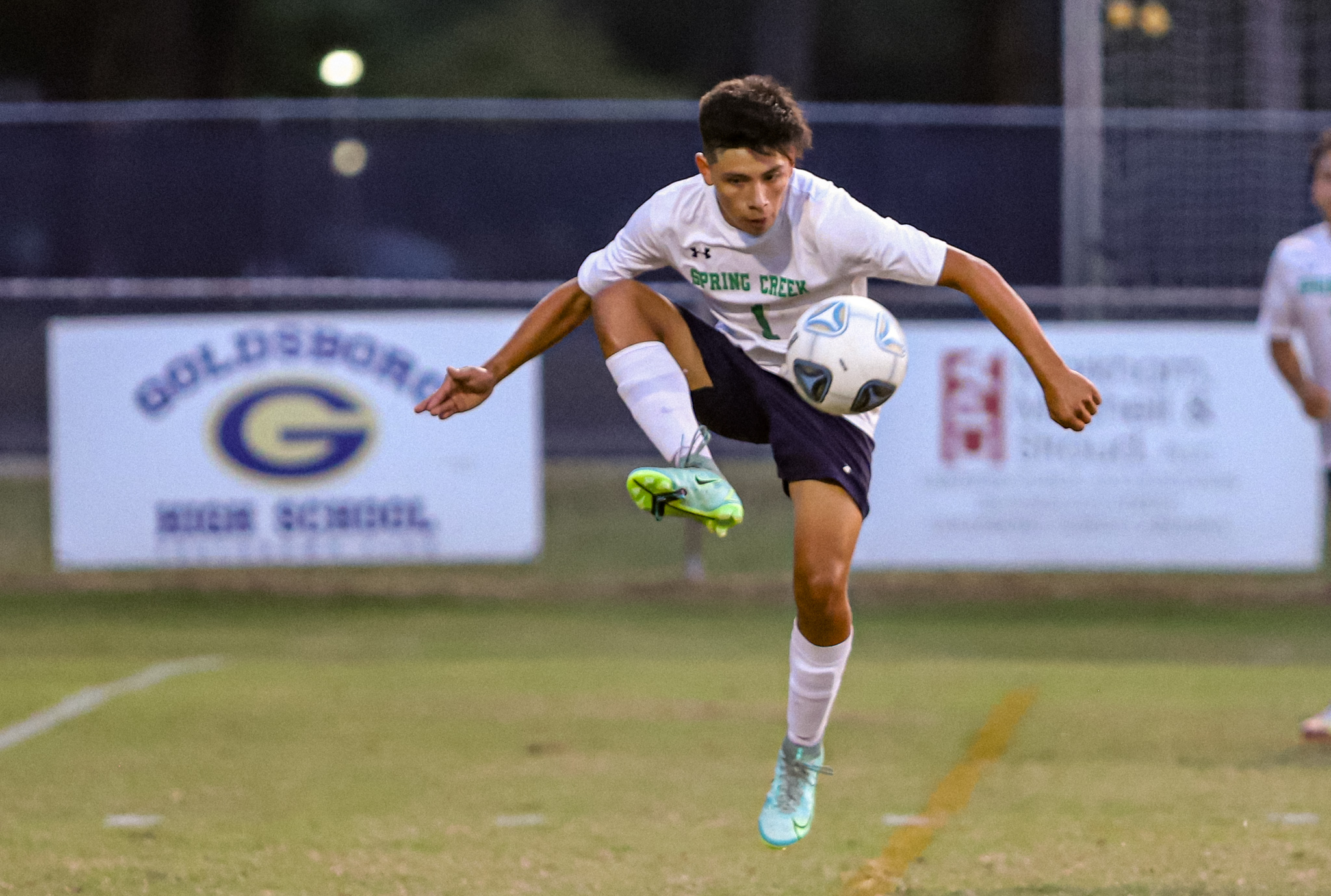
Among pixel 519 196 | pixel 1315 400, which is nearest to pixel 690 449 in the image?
pixel 1315 400

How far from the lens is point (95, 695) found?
344 inches

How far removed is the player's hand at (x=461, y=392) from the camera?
17.2ft

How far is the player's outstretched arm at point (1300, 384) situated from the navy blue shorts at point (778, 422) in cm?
314

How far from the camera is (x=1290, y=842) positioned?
6.01 m

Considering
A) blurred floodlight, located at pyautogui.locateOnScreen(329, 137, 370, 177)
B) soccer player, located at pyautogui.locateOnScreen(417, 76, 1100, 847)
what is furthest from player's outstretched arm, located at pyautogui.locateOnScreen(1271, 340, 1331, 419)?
blurred floodlight, located at pyautogui.locateOnScreen(329, 137, 370, 177)

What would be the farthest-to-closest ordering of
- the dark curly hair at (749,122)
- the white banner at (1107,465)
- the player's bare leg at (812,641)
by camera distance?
the white banner at (1107,465)
the player's bare leg at (812,641)
the dark curly hair at (749,122)

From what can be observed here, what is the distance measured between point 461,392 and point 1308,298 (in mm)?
4332

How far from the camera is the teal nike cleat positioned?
204 inches

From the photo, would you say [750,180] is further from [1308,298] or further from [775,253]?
[1308,298]

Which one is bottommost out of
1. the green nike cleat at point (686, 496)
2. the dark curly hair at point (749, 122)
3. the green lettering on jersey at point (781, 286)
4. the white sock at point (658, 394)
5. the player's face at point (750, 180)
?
the green nike cleat at point (686, 496)

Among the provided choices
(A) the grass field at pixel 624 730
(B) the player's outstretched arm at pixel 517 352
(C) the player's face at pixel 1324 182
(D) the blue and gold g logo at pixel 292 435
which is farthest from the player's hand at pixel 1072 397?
(D) the blue and gold g logo at pixel 292 435

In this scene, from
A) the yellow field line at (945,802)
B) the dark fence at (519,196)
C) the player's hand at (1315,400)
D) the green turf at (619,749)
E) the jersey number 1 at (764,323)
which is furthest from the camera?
the dark fence at (519,196)

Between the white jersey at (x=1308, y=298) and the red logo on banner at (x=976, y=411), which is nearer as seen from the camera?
the white jersey at (x=1308, y=298)

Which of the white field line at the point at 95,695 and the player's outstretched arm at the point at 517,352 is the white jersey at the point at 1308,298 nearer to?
the player's outstretched arm at the point at 517,352
